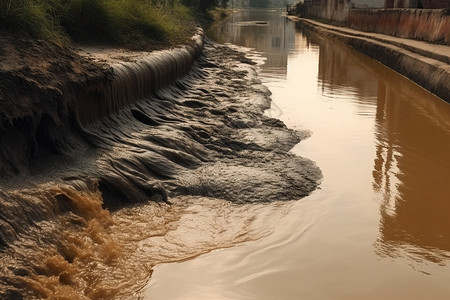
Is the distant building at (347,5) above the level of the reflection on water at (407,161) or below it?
above

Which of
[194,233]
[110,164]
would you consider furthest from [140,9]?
[194,233]

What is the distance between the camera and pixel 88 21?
8.33 m

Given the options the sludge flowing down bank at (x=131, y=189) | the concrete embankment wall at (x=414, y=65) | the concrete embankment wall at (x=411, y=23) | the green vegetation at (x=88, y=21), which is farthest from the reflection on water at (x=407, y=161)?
the green vegetation at (x=88, y=21)

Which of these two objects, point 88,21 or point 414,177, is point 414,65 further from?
point 414,177

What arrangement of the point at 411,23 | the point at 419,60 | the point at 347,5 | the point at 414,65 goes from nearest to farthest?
the point at 419,60 < the point at 414,65 < the point at 411,23 < the point at 347,5

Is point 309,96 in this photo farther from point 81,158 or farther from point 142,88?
point 81,158

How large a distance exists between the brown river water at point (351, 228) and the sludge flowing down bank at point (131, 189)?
189mm

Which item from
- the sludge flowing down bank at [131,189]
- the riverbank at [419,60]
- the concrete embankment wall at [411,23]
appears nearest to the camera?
the sludge flowing down bank at [131,189]

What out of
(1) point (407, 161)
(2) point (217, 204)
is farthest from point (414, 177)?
(2) point (217, 204)

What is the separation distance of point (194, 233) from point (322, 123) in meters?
3.91

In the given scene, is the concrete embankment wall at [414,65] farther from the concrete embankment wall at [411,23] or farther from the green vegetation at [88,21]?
the green vegetation at [88,21]

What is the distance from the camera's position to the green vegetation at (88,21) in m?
5.15

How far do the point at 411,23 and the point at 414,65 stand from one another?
16.3 ft

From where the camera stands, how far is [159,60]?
7918 millimetres
